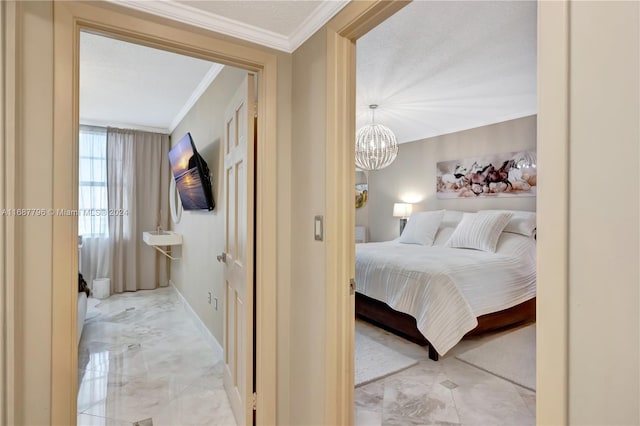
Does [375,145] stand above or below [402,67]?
below

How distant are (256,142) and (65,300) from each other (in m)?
1.13

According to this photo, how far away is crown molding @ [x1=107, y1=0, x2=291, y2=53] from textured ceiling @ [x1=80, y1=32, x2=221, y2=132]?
3.76 ft

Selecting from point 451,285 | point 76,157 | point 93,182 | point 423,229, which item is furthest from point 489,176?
point 93,182

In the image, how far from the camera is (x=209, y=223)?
3271 mm

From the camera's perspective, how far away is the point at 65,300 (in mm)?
1346

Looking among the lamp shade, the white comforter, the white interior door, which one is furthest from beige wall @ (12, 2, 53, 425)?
the lamp shade

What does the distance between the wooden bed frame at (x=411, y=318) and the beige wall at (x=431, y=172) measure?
4.54 feet

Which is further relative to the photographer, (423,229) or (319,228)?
(423,229)

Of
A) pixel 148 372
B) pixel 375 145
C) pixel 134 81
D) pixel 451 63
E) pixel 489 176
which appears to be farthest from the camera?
pixel 489 176

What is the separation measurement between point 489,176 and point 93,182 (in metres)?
5.43

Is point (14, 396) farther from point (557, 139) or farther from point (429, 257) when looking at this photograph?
point (429, 257)

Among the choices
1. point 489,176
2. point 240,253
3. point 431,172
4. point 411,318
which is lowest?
point 411,318

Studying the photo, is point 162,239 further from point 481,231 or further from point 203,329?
point 481,231

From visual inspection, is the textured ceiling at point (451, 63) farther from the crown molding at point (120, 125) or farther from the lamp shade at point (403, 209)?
the crown molding at point (120, 125)
